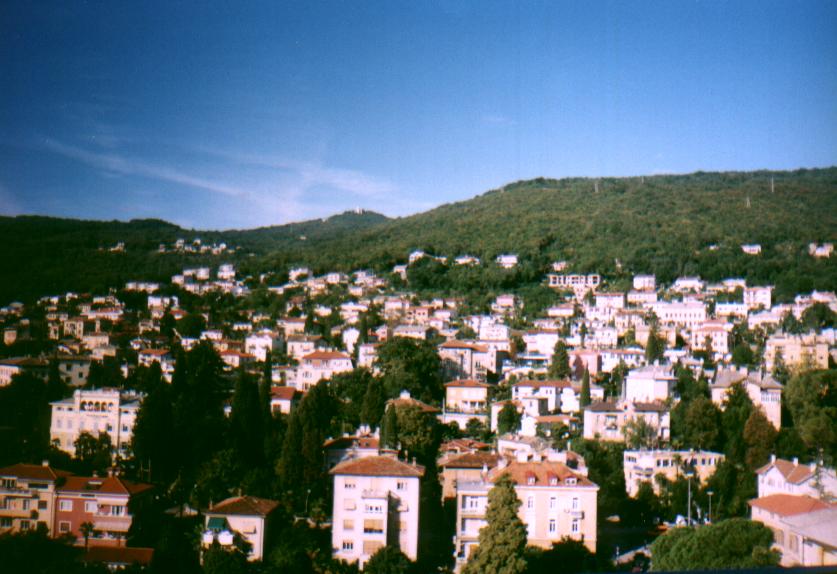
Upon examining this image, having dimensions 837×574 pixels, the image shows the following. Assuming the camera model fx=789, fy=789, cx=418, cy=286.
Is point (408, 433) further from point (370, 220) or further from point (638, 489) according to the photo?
point (370, 220)

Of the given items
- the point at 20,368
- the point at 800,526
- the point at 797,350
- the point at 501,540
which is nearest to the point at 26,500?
the point at 501,540

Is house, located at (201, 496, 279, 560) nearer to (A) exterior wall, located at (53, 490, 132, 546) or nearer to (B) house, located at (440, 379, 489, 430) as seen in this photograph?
(A) exterior wall, located at (53, 490, 132, 546)

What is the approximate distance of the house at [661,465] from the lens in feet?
57.2

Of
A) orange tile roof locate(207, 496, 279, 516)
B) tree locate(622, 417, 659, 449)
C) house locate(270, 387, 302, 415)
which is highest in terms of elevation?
house locate(270, 387, 302, 415)

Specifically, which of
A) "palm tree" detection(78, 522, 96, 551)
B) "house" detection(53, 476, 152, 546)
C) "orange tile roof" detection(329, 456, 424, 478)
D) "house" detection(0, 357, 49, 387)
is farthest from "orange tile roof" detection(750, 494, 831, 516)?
"house" detection(0, 357, 49, 387)

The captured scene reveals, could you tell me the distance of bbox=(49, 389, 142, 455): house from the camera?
18.8 meters

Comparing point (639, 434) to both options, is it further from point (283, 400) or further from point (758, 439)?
point (283, 400)

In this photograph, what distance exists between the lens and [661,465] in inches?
694

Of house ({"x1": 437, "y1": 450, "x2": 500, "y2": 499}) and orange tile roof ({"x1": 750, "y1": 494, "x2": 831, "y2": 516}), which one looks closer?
orange tile roof ({"x1": 750, "y1": 494, "x2": 831, "y2": 516})

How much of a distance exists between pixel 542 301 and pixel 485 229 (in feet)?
61.0

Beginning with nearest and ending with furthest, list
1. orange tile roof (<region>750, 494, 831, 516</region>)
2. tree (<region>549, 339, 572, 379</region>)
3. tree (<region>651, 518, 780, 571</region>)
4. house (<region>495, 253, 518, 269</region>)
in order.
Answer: tree (<region>651, 518, 780, 571</region>) < orange tile roof (<region>750, 494, 831, 516</region>) < tree (<region>549, 339, 572, 379</region>) < house (<region>495, 253, 518, 269</region>)

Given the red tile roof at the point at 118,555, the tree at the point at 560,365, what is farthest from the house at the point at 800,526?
the tree at the point at 560,365

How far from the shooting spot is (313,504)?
563 inches

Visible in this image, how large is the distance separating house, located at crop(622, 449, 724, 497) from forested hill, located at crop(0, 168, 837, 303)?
2067 centimetres
